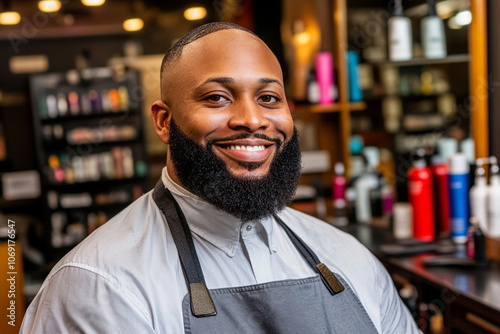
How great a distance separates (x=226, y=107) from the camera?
1.21 m

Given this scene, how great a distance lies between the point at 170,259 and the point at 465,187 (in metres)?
1.74

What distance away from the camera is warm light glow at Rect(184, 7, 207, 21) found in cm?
768

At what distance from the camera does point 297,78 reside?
498 cm

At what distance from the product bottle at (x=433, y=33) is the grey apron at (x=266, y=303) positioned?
212 cm

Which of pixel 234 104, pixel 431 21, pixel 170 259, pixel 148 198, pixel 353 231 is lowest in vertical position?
pixel 353 231

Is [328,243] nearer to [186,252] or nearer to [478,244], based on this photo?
[186,252]

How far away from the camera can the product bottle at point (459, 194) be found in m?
2.49

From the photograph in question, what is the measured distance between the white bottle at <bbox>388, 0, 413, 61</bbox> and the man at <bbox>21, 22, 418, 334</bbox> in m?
2.14

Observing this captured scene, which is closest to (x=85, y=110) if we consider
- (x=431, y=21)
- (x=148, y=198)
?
(x=431, y=21)

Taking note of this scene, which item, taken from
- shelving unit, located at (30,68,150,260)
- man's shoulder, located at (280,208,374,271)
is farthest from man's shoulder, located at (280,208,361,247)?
shelving unit, located at (30,68,150,260)

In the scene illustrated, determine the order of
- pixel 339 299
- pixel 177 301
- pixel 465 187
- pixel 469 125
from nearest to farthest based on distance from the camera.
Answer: pixel 177 301
pixel 339 299
pixel 465 187
pixel 469 125

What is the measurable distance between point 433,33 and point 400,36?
8.6 inches

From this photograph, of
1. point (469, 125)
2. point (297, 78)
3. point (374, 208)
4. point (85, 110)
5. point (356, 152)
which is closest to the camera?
point (469, 125)

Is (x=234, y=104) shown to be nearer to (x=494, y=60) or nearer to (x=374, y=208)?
(x=494, y=60)
